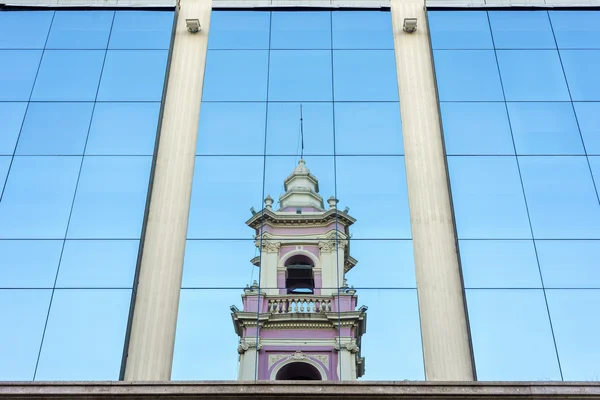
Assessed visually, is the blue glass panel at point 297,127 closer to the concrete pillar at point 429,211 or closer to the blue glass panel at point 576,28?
the concrete pillar at point 429,211

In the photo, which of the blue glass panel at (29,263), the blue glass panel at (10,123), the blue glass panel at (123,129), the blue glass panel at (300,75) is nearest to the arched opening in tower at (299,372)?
the blue glass panel at (29,263)

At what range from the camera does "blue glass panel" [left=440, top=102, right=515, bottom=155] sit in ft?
50.6

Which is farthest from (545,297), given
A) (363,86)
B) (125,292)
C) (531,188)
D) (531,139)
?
(125,292)

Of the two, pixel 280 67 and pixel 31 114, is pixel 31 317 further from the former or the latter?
pixel 280 67

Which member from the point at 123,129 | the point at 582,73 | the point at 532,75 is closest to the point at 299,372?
the point at 123,129

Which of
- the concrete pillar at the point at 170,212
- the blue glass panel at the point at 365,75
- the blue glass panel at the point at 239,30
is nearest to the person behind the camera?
the concrete pillar at the point at 170,212

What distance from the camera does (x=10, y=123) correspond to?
15.8 metres

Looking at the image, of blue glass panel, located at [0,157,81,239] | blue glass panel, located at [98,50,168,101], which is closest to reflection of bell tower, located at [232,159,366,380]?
blue glass panel, located at [0,157,81,239]

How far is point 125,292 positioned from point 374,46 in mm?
8744

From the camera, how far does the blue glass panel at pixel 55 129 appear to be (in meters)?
15.4

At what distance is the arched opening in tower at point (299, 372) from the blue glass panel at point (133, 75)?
6.99m

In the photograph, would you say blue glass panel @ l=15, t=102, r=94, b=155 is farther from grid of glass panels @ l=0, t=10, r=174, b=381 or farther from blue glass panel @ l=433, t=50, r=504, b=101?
blue glass panel @ l=433, t=50, r=504, b=101

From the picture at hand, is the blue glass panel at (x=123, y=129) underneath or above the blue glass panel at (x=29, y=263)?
above

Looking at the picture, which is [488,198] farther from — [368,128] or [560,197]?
[368,128]
